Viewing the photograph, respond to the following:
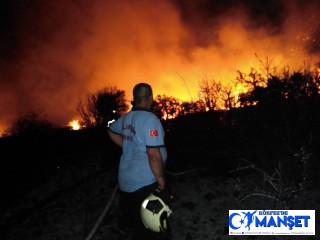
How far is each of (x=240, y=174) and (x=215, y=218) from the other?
2021 mm

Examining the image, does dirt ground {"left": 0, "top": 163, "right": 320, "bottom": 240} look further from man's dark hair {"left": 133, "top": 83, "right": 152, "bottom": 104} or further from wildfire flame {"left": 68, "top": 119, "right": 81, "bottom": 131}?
wildfire flame {"left": 68, "top": 119, "right": 81, "bottom": 131}

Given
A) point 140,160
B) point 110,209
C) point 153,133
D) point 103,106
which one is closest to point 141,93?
point 153,133

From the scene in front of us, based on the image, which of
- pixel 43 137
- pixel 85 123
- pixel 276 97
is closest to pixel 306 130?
pixel 276 97

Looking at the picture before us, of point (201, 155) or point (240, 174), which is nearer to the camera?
point (240, 174)

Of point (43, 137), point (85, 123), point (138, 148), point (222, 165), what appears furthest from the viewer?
point (85, 123)

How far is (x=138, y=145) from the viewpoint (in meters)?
2.91

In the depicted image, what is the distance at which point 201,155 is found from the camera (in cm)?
870

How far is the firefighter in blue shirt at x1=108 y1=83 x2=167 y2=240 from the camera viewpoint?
2.75 meters

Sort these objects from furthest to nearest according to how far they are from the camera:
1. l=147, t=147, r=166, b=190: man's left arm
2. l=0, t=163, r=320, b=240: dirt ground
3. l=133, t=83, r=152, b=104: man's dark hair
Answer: l=0, t=163, r=320, b=240: dirt ground → l=133, t=83, r=152, b=104: man's dark hair → l=147, t=147, r=166, b=190: man's left arm

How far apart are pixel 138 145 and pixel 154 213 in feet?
2.36

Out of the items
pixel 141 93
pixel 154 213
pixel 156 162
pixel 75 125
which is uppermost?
pixel 75 125

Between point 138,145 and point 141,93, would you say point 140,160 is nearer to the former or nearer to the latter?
point 138,145

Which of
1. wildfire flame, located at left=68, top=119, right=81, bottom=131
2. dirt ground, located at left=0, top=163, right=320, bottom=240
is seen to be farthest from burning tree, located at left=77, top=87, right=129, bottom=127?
dirt ground, located at left=0, top=163, right=320, bottom=240

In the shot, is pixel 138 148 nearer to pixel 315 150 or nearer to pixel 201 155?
pixel 201 155
